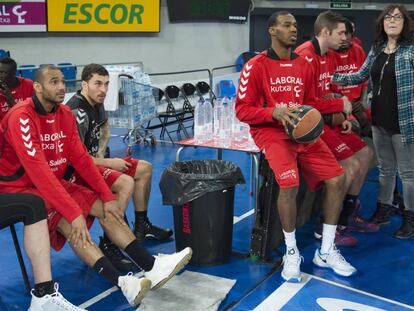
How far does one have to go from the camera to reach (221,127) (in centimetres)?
459

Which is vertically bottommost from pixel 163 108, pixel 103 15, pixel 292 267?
pixel 292 267

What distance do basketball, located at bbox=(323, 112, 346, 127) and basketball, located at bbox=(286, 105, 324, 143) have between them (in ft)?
2.02

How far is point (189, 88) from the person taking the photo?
960cm

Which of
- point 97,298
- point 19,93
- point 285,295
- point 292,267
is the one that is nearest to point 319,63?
point 292,267

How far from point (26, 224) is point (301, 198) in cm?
220

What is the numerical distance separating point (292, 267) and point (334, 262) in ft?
1.06

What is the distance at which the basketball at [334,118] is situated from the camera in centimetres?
408

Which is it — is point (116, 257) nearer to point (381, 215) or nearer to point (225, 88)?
point (381, 215)

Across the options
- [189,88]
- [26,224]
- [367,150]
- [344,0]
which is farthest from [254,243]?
[344,0]

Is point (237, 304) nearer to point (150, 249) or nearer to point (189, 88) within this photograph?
point (150, 249)

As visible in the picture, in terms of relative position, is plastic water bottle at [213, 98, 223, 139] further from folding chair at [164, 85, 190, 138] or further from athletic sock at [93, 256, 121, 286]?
folding chair at [164, 85, 190, 138]

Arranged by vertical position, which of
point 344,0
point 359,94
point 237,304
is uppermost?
point 344,0

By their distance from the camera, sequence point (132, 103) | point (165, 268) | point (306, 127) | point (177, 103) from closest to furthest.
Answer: point (165, 268) < point (306, 127) < point (132, 103) < point (177, 103)

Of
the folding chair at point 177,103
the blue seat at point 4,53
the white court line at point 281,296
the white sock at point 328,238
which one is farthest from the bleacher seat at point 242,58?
the white court line at point 281,296
